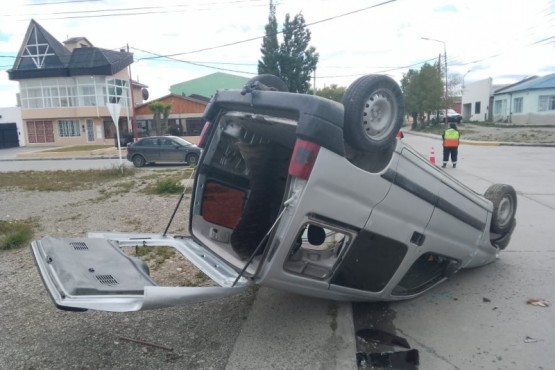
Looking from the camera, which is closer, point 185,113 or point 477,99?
point 185,113

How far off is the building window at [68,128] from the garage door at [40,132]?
1.07 m

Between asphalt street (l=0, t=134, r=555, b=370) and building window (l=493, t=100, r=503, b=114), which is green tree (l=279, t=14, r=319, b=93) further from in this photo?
asphalt street (l=0, t=134, r=555, b=370)

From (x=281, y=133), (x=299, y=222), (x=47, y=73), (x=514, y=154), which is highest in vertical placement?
(x=47, y=73)

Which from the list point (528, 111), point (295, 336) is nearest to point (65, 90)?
point (295, 336)

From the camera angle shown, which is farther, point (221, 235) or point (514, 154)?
point (514, 154)

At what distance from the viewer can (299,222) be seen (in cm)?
292

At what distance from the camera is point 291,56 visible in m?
33.2

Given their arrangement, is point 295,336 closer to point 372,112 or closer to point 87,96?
point 372,112

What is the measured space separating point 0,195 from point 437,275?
11.6 meters

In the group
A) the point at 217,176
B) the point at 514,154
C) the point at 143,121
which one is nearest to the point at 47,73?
the point at 143,121

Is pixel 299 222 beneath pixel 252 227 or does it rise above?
above

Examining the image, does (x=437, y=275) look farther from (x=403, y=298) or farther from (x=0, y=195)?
(x=0, y=195)

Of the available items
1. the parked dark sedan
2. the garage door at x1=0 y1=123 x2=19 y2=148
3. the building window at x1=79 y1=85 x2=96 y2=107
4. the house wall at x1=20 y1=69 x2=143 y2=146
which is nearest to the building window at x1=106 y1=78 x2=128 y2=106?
the house wall at x1=20 y1=69 x2=143 y2=146

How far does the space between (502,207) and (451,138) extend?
10396 millimetres
